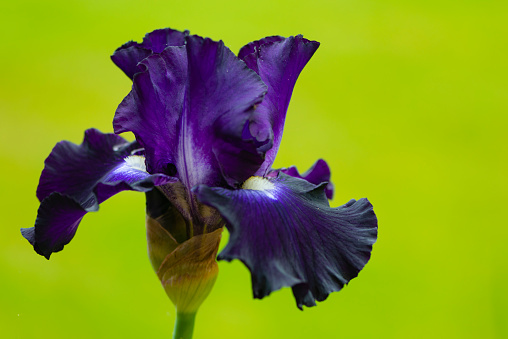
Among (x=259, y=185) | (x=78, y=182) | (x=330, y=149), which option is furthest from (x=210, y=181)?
(x=330, y=149)

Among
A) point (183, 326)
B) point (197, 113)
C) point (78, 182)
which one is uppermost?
point (197, 113)

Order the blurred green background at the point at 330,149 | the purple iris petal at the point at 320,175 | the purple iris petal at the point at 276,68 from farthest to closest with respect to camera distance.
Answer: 1. the blurred green background at the point at 330,149
2. the purple iris petal at the point at 320,175
3. the purple iris petal at the point at 276,68

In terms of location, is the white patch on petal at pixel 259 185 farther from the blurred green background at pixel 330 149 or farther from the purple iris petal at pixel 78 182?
the blurred green background at pixel 330 149

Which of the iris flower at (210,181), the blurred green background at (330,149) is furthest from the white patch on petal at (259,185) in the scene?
the blurred green background at (330,149)

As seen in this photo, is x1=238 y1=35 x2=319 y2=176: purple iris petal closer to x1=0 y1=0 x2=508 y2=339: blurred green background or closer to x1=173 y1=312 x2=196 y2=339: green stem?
x1=173 y1=312 x2=196 y2=339: green stem

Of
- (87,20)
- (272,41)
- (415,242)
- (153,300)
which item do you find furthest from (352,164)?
(272,41)

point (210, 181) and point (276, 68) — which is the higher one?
point (276, 68)

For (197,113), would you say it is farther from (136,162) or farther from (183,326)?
(183,326)

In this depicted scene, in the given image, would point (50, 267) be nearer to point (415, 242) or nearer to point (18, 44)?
A: point (18, 44)
